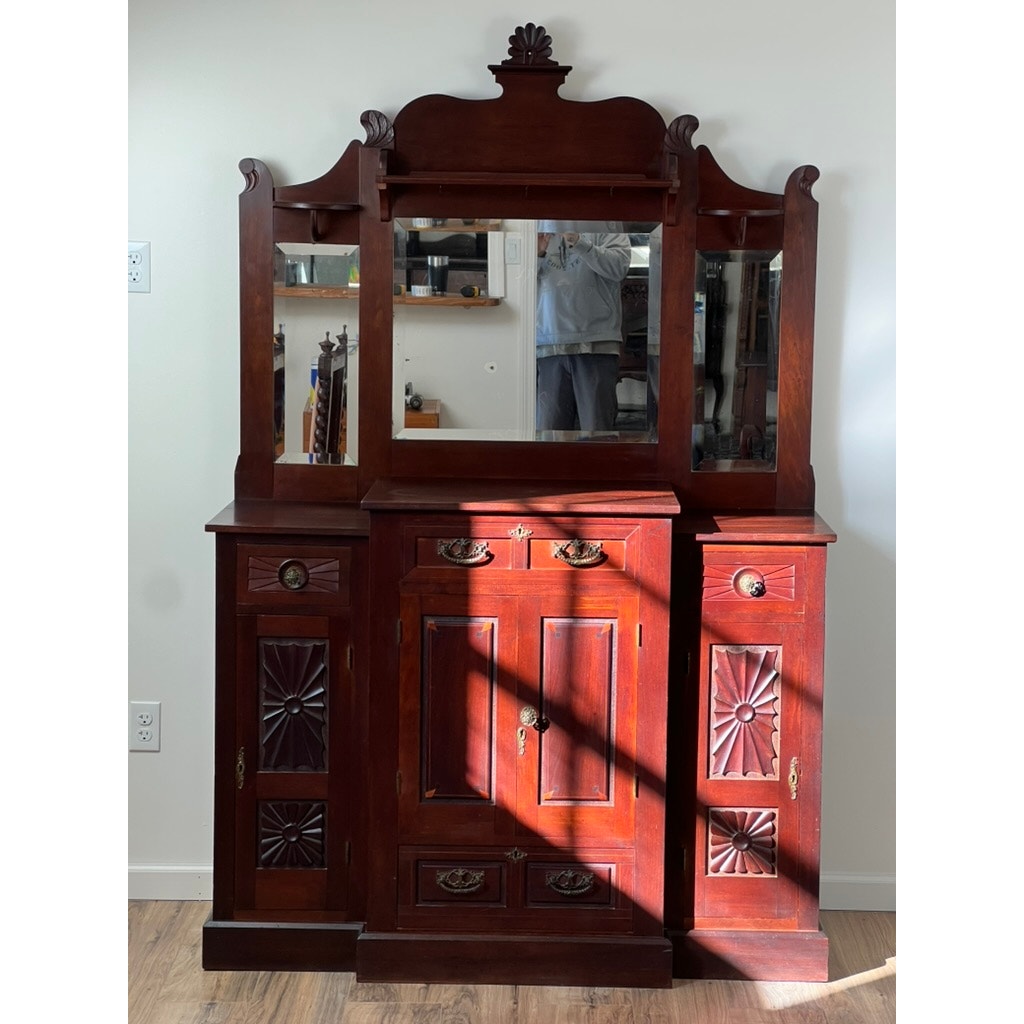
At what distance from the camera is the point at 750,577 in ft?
8.28

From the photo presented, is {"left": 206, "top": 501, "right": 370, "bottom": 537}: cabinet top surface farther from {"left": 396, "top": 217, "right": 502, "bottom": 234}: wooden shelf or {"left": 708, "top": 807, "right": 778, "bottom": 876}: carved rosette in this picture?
{"left": 708, "top": 807, "right": 778, "bottom": 876}: carved rosette

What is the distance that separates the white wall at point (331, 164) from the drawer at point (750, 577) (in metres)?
0.39

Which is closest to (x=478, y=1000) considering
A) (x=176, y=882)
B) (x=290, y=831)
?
(x=290, y=831)

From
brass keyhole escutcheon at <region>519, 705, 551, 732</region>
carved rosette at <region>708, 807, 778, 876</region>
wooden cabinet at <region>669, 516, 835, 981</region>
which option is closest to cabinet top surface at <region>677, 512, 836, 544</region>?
wooden cabinet at <region>669, 516, 835, 981</region>

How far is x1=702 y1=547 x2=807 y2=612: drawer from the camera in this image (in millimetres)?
2523

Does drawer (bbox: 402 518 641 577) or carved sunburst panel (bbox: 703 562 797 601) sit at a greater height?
drawer (bbox: 402 518 641 577)

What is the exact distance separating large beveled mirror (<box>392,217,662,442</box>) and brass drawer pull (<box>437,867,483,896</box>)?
98 cm

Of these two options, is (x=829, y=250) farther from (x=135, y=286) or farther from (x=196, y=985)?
(x=196, y=985)

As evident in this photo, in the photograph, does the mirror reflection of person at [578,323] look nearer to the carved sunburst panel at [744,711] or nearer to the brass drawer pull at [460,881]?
the carved sunburst panel at [744,711]

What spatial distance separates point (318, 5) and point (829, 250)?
1325 millimetres

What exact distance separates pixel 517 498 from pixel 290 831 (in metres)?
0.90

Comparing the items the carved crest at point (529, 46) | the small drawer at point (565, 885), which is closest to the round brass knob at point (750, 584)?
the small drawer at point (565, 885)

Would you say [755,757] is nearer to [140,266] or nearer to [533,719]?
[533,719]

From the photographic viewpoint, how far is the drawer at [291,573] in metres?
2.54
